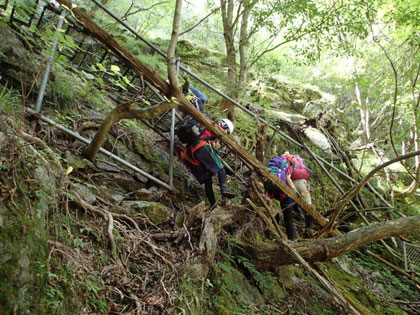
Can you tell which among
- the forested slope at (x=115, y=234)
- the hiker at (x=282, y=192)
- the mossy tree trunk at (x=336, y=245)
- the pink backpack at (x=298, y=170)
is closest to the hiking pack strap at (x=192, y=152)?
the forested slope at (x=115, y=234)

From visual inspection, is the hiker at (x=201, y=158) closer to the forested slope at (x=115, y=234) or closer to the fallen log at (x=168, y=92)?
the fallen log at (x=168, y=92)

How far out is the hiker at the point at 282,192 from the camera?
18.2ft

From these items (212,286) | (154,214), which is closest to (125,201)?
(154,214)

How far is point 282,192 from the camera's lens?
18.1 ft

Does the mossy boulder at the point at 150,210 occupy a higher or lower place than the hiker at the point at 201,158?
lower

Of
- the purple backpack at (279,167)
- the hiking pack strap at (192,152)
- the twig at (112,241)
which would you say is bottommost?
the twig at (112,241)

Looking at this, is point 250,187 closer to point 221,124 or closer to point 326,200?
point 221,124

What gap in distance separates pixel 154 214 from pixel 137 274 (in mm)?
1113

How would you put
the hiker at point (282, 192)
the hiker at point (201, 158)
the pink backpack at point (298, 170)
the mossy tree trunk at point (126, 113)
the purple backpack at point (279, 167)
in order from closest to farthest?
the mossy tree trunk at point (126, 113) < the hiker at point (201, 158) < the hiker at point (282, 192) < the purple backpack at point (279, 167) < the pink backpack at point (298, 170)

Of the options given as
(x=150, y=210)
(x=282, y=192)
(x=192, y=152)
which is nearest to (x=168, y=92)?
(x=192, y=152)

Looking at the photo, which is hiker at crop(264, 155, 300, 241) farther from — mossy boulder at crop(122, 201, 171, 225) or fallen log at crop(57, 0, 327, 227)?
mossy boulder at crop(122, 201, 171, 225)

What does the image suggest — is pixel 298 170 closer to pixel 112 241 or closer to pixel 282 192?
pixel 282 192

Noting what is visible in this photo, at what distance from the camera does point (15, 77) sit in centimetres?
431

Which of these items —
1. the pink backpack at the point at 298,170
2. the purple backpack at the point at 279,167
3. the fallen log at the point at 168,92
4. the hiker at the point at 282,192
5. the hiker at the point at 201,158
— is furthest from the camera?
the pink backpack at the point at 298,170
